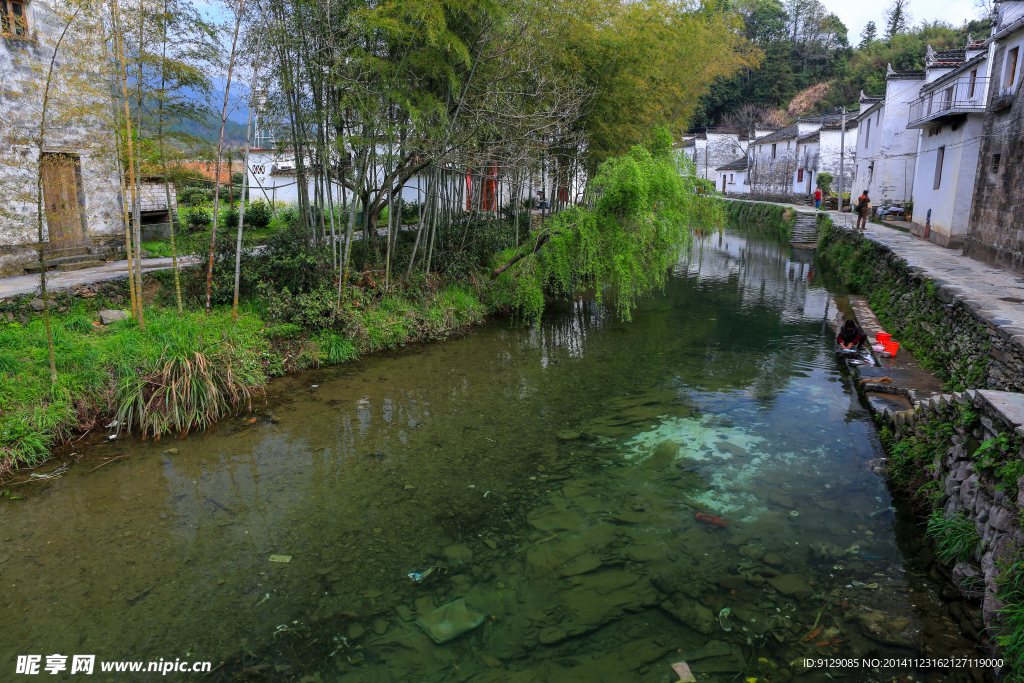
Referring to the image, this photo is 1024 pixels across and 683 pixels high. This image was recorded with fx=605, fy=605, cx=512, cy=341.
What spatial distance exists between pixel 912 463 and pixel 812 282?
35.5ft

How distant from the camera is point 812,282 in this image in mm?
15328

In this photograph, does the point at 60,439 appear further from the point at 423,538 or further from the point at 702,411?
the point at 702,411

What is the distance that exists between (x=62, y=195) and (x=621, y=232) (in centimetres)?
915

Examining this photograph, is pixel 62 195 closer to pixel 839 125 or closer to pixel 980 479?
pixel 980 479

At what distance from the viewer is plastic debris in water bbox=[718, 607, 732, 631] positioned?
391cm

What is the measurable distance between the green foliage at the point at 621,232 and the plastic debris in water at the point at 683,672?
21.6 ft

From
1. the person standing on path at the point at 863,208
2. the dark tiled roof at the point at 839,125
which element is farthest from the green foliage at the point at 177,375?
the dark tiled roof at the point at 839,125

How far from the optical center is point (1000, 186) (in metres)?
11.1

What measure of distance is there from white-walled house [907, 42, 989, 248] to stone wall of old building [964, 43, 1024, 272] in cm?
95

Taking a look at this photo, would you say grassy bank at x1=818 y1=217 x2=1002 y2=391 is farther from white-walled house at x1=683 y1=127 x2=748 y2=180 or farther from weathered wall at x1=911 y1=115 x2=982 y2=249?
white-walled house at x1=683 y1=127 x2=748 y2=180

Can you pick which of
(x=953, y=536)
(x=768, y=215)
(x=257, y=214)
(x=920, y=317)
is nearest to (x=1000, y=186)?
(x=920, y=317)

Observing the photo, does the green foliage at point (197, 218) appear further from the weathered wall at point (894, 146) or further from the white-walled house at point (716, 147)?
the white-walled house at point (716, 147)

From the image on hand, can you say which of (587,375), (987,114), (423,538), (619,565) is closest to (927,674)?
(619,565)

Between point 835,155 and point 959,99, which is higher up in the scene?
point 835,155
